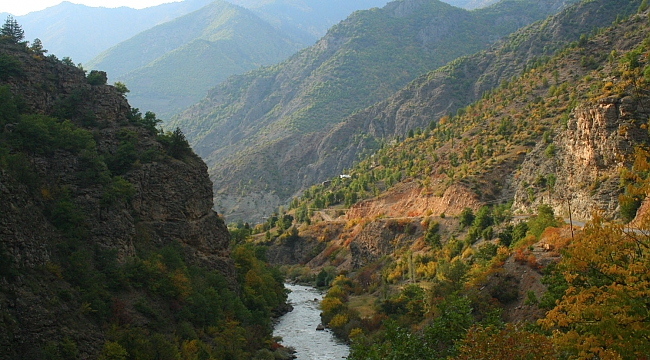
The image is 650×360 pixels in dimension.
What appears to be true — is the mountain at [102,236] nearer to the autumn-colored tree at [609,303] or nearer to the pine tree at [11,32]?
the pine tree at [11,32]

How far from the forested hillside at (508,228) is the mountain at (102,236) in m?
13.3

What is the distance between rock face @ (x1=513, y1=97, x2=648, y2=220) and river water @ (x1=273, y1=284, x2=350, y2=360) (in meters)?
26.6

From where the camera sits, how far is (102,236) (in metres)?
44.4

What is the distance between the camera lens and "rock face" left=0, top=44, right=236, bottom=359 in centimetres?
3403

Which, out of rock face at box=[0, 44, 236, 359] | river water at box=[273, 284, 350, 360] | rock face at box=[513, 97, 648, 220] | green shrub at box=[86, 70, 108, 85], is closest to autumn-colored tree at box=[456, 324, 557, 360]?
rock face at box=[0, 44, 236, 359]

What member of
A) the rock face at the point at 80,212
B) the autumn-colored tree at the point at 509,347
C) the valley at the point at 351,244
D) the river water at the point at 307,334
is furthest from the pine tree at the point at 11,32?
the autumn-colored tree at the point at 509,347

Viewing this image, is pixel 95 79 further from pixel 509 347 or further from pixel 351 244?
pixel 351 244

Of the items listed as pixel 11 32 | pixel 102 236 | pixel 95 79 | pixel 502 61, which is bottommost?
pixel 102 236

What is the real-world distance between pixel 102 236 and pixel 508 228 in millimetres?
39815

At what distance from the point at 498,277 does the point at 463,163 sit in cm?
5512

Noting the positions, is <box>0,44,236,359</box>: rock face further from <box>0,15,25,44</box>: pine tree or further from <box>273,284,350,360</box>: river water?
<box>273,284,350,360</box>: river water

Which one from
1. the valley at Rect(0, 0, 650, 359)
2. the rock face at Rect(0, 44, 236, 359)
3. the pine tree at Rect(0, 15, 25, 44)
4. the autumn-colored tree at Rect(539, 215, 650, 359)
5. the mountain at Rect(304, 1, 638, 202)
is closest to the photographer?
the autumn-colored tree at Rect(539, 215, 650, 359)

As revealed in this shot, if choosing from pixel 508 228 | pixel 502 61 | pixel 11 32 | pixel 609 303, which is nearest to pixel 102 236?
pixel 11 32

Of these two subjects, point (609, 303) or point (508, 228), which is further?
point (508, 228)
